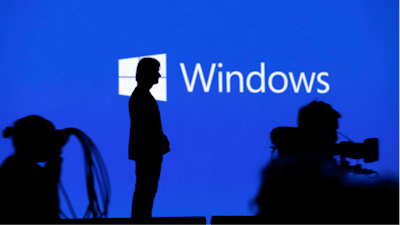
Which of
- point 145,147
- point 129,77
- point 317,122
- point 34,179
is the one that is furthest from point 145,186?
point 129,77

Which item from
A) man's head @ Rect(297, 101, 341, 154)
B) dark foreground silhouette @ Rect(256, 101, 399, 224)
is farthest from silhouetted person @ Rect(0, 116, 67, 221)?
man's head @ Rect(297, 101, 341, 154)

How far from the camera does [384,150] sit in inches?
126

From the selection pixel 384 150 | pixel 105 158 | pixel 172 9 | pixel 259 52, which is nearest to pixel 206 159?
pixel 105 158

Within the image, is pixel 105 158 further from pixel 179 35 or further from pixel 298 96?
pixel 298 96

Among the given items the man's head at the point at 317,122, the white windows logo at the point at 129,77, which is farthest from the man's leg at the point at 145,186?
the white windows logo at the point at 129,77

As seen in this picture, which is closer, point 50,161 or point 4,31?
point 50,161

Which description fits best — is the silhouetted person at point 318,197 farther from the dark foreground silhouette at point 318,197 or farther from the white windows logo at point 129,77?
the white windows logo at point 129,77

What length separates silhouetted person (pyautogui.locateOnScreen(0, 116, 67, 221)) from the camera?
1.13 m

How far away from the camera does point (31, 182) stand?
3.81ft

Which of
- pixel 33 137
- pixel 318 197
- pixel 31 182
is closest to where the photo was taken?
pixel 318 197

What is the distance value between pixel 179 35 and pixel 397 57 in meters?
2.13

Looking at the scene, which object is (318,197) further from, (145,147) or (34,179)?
(145,147)

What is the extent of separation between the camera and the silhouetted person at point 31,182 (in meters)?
1.13

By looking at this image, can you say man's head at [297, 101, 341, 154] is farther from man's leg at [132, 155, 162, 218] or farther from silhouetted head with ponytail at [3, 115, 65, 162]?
silhouetted head with ponytail at [3, 115, 65, 162]
